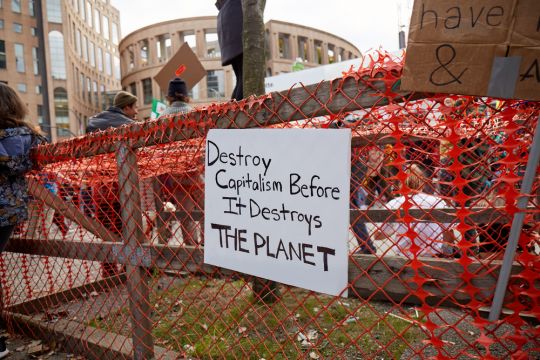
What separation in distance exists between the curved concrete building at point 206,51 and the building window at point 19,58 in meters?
11.4

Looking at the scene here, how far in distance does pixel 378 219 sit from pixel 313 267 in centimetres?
213

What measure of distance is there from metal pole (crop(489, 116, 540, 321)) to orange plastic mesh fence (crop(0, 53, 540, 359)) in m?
0.04

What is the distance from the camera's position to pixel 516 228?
117 cm

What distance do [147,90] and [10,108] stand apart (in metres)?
47.2

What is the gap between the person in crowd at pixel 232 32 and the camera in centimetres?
403

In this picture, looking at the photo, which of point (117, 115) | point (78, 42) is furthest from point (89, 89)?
point (117, 115)

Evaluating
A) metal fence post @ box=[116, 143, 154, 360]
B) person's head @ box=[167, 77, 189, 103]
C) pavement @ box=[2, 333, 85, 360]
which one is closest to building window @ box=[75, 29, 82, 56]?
person's head @ box=[167, 77, 189, 103]

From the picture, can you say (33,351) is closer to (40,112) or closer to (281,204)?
(281,204)

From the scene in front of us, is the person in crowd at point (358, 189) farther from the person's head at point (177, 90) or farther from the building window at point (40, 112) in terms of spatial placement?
the building window at point (40, 112)

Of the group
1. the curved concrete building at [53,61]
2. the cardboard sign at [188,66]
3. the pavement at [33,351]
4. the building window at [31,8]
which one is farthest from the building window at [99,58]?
the pavement at [33,351]

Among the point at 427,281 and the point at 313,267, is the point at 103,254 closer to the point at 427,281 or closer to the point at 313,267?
the point at 313,267

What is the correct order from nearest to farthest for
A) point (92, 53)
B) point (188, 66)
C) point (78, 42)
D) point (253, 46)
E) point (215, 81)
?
1. point (253, 46)
2. point (188, 66)
3. point (215, 81)
4. point (78, 42)
5. point (92, 53)

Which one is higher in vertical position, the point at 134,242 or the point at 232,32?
the point at 232,32

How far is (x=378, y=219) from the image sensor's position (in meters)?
3.54
